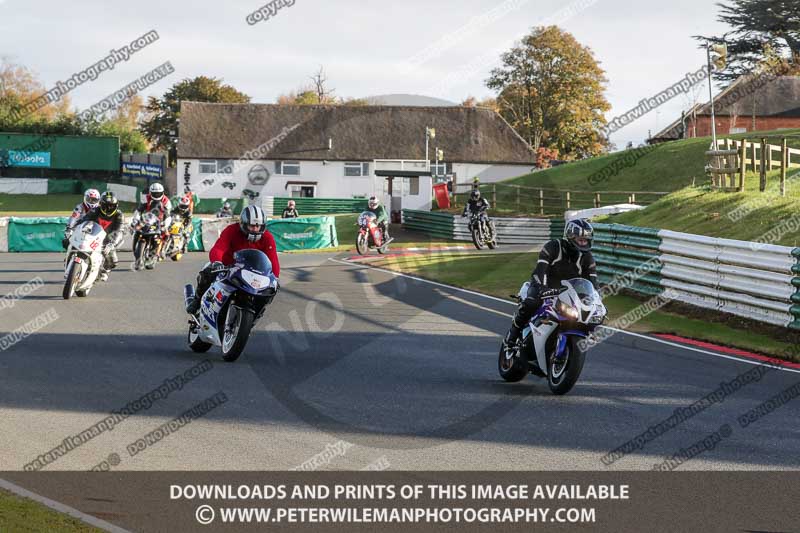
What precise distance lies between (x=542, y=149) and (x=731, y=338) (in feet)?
234

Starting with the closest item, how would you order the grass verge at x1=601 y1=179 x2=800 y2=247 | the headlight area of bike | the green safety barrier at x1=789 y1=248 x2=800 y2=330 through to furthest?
1. the headlight area of bike
2. the green safety barrier at x1=789 y1=248 x2=800 y2=330
3. the grass verge at x1=601 y1=179 x2=800 y2=247

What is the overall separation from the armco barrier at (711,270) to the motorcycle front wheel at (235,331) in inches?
316

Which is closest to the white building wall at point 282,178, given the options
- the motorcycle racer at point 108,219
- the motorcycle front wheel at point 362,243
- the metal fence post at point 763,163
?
the motorcycle front wheel at point 362,243

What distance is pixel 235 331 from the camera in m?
11.7

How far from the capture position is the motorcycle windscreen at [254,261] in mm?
11259

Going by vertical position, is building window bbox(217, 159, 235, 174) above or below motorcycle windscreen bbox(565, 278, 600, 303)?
above

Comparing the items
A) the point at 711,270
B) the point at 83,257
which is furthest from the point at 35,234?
the point at 711,270

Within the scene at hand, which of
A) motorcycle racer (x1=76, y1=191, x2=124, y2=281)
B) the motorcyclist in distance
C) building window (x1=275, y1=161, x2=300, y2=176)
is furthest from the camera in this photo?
Answer: building window (x1=275, y1=161, x2=300, y2=176)

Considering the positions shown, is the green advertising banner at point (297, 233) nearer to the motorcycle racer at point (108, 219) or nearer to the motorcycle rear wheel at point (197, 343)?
the motorcycle racer at point (108, 219)

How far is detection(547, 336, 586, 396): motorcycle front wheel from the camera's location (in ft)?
32.1

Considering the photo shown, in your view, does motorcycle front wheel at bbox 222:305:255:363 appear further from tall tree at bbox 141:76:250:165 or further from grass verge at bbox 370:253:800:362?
tall tree at bbox 141:76:250:165

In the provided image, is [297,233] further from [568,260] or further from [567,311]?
[567,311]

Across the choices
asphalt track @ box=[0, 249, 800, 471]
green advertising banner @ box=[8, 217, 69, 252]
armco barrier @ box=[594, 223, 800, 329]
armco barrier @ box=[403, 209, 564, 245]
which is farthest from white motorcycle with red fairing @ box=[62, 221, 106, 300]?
armco barrier @ box=[403, 209, 564, 245]
